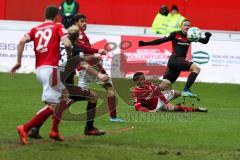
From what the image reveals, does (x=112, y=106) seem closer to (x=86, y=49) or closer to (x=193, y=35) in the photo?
(x=86, y=49)

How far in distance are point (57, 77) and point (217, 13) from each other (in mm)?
21121

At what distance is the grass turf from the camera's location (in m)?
10.2

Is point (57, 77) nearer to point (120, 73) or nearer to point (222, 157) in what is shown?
point (222, 157)

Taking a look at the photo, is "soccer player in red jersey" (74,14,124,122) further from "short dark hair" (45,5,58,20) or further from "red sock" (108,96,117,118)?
"short dark hair" (45,5,58,20)

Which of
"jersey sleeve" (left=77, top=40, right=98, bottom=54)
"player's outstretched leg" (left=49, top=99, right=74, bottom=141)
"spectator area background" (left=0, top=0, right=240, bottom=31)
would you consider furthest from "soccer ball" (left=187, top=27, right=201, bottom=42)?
"spectator area background" (left=0, top=0, right=240, bottom=31)

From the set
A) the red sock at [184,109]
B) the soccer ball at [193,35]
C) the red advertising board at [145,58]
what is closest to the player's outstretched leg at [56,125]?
the red sock at [184,109]

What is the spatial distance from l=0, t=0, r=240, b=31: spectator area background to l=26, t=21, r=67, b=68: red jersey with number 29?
20.7 metres

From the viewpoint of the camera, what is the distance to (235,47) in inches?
869

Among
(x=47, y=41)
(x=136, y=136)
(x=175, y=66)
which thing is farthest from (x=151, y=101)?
(x=47, y=41)

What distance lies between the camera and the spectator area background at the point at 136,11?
31.4 metres

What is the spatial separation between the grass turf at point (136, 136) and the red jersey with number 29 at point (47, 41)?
1256 millimetres

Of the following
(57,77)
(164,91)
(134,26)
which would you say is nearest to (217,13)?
(134,26)

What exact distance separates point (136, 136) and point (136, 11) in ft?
67.3

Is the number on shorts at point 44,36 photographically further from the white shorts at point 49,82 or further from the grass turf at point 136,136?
the grass turf at point 136,136
